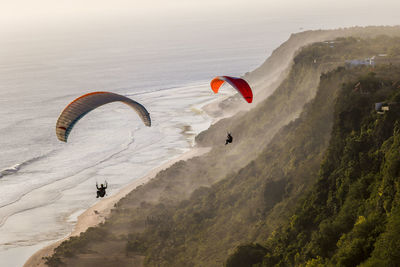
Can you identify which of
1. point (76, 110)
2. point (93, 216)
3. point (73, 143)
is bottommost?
point (93, 216)

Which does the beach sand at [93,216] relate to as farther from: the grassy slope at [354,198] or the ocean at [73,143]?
the grassy slope at [354,198]

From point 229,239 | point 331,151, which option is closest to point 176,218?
point 229,239

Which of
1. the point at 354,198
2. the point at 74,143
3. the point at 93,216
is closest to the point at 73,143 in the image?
the point at 74,143

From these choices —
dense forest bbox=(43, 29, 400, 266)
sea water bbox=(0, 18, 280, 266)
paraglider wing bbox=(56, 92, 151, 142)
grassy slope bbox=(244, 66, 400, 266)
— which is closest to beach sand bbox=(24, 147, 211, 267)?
sea water bbox=(0, 18, 280, 266)

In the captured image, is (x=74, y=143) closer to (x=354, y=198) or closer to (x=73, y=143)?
(x=73, y=143)

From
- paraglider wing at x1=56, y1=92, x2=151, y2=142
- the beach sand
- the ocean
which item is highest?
paraglider wing at x1=56, y1=92, x2=151, y2=142

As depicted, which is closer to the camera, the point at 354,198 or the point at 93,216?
the point at 354,198

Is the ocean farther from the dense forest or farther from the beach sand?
the dense forest

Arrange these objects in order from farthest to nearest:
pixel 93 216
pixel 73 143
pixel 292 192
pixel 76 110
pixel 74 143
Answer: pixel 73 143 → pixel 74 143 → pixel 93 216 → pixel 292 192 → pixel 76 110

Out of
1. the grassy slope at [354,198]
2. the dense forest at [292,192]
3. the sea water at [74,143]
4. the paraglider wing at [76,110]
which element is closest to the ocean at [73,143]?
the sea water at [74,143]
